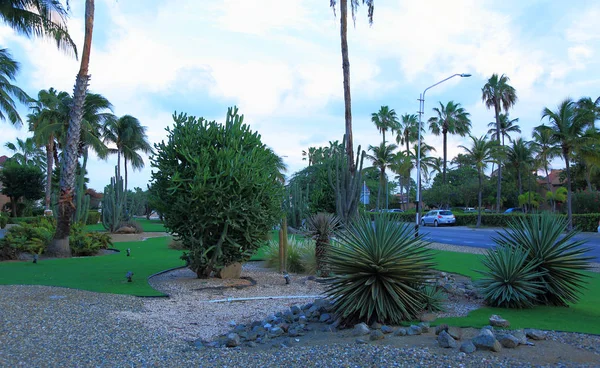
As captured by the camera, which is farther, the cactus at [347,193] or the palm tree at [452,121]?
the palm tree at [452,121]

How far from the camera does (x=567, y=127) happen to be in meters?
32.4

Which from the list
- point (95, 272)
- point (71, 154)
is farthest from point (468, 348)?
point (71, 154)

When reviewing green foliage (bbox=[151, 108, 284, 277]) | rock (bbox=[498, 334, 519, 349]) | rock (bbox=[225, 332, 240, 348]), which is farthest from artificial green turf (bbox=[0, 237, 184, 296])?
rock (bbox=[498, 334, 519, 349])

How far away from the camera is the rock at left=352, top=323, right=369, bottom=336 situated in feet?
21.5

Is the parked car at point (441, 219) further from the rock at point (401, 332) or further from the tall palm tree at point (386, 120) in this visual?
the rock at point (401, 332)

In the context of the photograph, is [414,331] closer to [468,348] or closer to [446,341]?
[446,341]

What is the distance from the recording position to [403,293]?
23.9ft

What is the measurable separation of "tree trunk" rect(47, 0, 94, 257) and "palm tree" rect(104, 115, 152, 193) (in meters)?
27.8

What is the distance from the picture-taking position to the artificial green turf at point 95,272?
10.9 meters

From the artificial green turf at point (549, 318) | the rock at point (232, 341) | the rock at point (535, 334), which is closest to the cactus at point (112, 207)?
the rock at point (232, 341)

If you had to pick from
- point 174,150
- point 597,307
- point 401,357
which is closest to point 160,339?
point 401,357

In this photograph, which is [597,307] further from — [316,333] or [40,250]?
[40,250]

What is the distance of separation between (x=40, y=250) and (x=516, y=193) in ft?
203

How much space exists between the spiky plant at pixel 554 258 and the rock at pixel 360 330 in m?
3.27
